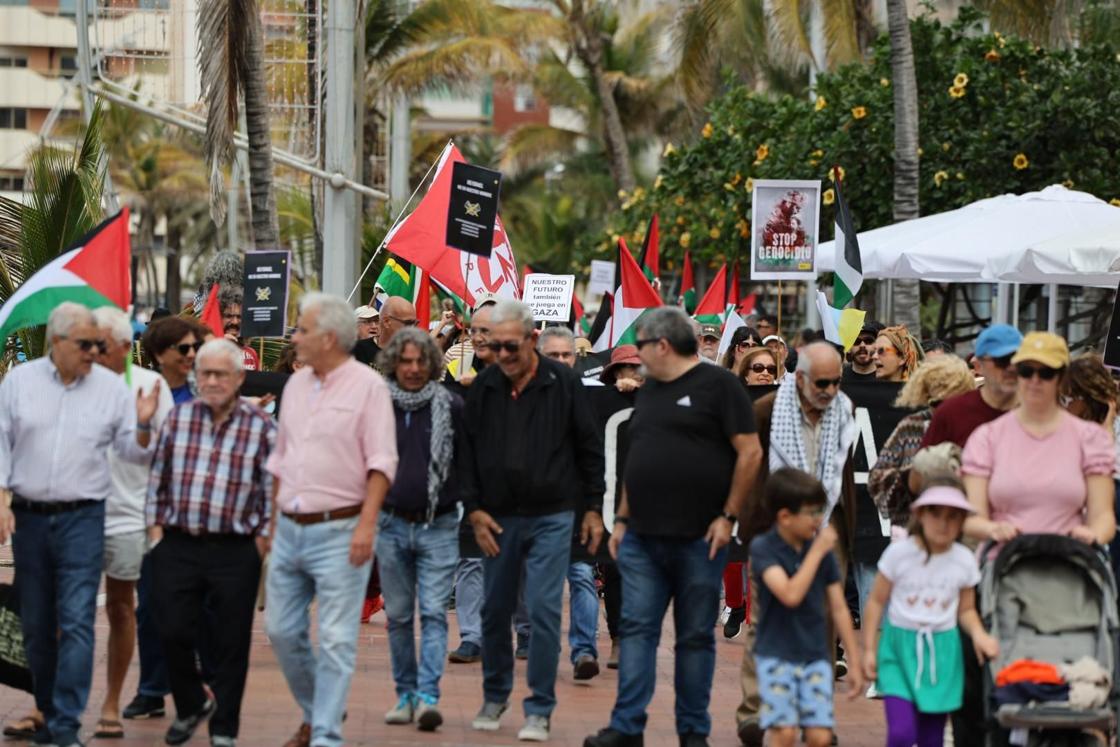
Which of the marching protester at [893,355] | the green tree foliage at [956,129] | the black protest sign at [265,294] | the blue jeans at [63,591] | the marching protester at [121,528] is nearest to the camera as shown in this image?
the blue jeans at [63,591]

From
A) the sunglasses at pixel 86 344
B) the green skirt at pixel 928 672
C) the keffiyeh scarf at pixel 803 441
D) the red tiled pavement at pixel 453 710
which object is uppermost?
the sunglasses at pixel 86 344

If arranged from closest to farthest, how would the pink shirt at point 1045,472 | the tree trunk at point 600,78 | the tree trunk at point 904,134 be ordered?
1. the pink shirt at point 1045,472
2. the tree trunk at point 904,134
3. the tree trunk at point 600,78

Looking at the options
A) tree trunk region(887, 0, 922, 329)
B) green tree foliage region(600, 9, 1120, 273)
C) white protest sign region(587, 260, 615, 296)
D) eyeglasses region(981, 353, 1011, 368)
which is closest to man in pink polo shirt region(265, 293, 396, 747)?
Result: eyeglasses region(981, 353, 1011, 368)

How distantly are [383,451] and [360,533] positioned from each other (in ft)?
1.13

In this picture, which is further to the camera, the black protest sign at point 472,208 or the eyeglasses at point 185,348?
the black protest sign at point 472,208

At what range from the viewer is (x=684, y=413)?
28.6ft

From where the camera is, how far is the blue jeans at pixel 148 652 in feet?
30.8

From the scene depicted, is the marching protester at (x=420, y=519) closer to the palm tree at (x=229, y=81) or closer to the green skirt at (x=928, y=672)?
the green skirt at (x=928, y=672)

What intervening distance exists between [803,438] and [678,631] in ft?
3.41

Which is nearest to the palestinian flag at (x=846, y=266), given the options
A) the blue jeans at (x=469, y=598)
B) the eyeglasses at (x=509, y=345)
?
the blue jeans at (x=469, y=598)

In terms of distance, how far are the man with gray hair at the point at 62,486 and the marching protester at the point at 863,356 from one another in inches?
231

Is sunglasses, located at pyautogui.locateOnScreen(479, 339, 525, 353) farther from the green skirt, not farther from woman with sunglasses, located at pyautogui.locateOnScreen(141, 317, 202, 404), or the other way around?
the green skirt

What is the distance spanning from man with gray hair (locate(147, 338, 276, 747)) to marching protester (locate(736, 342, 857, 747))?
2.20m

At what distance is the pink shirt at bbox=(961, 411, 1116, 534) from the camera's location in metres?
7.88
